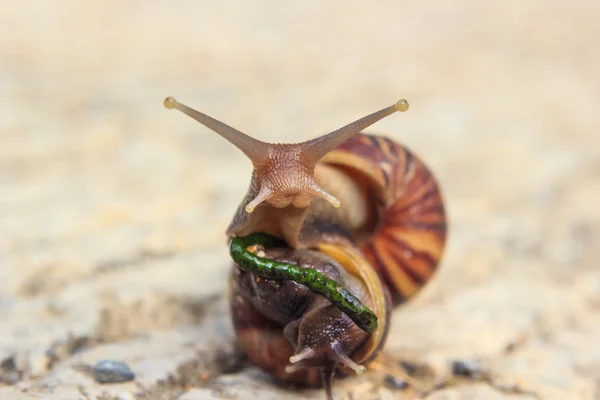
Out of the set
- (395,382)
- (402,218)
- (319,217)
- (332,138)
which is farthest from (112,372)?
(402,218)

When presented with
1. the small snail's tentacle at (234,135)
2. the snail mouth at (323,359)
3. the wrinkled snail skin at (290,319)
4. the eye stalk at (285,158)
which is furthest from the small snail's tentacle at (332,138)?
the snail mouth at (323,359)

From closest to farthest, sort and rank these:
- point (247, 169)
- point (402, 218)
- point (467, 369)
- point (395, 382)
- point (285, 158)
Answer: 1. point (285, 158)
2. point (395, 382)
3. point (467, 369)
4. point (402, 218)
5. point (247, 169)

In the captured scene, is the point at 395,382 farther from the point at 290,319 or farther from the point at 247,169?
the point at 247,169

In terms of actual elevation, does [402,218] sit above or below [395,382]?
above

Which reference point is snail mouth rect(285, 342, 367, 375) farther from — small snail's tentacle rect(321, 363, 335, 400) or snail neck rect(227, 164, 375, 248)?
snail neck rect(227, 164, 375, 248)

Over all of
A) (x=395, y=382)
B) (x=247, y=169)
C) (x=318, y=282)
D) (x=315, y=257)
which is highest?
(x=247, y=169)

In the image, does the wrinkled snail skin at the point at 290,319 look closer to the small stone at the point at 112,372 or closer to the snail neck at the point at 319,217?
the snail neck at the point at 319,217

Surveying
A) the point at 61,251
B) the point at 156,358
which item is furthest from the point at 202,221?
the point at 156,358
